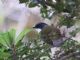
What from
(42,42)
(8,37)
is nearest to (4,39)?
(8,37)

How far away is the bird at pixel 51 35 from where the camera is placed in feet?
3.14

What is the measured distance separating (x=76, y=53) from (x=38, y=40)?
21 cm

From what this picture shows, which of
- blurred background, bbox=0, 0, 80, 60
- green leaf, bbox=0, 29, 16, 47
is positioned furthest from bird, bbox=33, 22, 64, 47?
green leaf, bbox=0, 29, 16, 47

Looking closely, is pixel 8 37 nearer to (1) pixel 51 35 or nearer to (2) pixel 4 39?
(2) pixel 4 39

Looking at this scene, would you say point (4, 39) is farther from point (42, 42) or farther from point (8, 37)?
point (42, 42)

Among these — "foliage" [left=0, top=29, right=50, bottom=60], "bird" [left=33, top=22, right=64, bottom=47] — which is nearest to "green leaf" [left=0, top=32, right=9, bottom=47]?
"foliage" [left=0, top=29, right=50, bottom=60]

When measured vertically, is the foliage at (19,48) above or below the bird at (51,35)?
below

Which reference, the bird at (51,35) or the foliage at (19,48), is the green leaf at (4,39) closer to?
the foliage at (19,48)

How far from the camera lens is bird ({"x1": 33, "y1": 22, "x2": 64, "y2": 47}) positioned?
0.96 metres

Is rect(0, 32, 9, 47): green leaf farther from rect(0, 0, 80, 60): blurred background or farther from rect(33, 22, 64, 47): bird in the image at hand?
rect(33, 22, 64, 47): bird

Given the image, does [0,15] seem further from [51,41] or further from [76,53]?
[76,53]

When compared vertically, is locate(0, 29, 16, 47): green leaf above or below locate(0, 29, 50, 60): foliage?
above

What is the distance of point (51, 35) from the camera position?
971mm

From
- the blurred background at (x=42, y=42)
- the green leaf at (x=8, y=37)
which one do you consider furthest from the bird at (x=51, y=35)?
Answer: the green leaf at (x=8, y=37)
